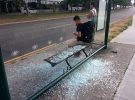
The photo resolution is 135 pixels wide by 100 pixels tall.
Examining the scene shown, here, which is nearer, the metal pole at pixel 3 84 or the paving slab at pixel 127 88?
the metal pole at pixel 3 84

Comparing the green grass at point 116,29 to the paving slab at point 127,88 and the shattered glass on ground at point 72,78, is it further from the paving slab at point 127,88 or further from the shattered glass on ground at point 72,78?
the paving slab at point 127,88

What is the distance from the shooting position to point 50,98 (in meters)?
3.68

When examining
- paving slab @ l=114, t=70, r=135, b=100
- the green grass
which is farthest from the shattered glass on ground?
the green grass

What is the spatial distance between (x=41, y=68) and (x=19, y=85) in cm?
107

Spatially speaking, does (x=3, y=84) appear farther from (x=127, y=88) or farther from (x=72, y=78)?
(x=127, y=88)

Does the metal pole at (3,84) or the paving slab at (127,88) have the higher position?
the metal pole at (3,84)

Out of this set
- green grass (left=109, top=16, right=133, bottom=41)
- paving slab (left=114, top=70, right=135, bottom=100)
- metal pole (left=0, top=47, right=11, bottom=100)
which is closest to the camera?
metal pole (left=0, top=47, right=11, bottom=100)

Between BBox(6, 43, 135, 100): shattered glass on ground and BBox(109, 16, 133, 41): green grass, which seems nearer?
BBox(6, 43, 135, 100): shattered glass on ground

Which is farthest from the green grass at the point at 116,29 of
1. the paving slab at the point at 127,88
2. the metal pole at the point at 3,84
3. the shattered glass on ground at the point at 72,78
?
the metal pole at the point at 3,84

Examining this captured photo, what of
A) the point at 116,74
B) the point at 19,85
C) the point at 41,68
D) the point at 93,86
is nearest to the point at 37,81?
the point at 19,85

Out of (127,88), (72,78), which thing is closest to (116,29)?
(72,78)

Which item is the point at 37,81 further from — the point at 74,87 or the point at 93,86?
the point at 93,86

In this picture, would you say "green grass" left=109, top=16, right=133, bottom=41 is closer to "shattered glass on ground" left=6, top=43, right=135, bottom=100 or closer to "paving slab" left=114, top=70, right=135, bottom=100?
"shattered glass on ground" left=6, top=43, right=135, bottom=100

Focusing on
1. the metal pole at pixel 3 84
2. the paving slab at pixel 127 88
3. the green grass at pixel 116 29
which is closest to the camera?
the metal pole at pixel 3 84
